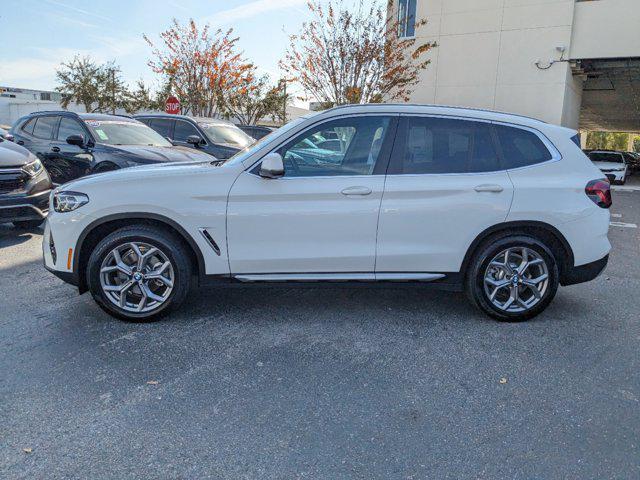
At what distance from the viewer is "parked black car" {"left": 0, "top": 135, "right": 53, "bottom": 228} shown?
21.5 ft

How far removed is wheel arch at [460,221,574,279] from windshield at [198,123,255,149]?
25.5ft

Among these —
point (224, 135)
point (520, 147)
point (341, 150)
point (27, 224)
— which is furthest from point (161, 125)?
point (520, 147)

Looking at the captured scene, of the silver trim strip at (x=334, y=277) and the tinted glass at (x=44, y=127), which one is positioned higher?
the tinted glass at (x=44, y=127)

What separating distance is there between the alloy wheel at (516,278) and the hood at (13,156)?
20.2 ft

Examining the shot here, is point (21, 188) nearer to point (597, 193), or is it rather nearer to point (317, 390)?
point (317, 390)

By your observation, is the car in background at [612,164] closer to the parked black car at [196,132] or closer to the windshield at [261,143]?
the parked black car at [196,132]

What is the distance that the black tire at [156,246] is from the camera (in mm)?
3908

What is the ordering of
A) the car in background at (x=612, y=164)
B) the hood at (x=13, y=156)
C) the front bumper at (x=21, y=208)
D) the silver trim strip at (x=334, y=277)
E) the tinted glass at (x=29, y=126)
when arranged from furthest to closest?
the car in background at (x=612, y=164)
the tinted glass at (x=29, y=126)
the hood at (x=13, y=156)
the front bumper at (x=21, y=208)
the silver trim strip at (x=334, y=277)

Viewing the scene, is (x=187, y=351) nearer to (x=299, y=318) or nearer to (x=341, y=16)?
(x=299, y=318)

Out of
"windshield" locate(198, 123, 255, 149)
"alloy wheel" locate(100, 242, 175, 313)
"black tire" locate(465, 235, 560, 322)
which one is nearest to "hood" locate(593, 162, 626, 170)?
"windshield" locate(198, 123, 255, 149)

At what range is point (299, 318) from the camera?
4.23 m

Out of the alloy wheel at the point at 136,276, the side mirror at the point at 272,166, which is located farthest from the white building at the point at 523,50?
the alloy wheel at the point at 136,276

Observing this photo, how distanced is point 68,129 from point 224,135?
3526 millimetres

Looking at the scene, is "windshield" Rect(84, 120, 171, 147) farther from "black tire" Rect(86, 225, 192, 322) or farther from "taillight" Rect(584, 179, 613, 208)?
"taillight" Rect(584, 179, 613, 208)
